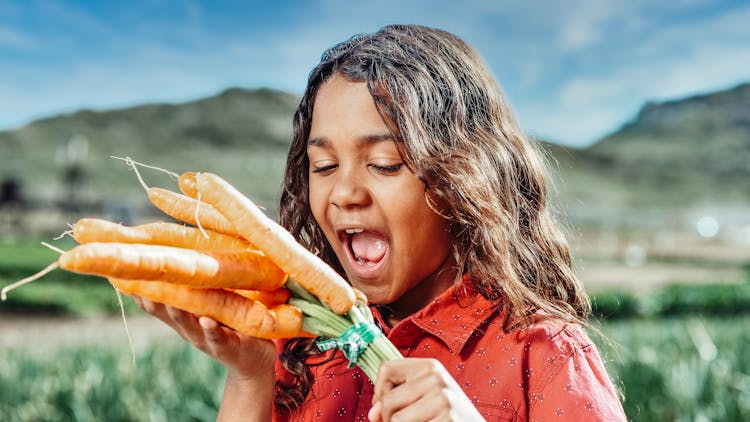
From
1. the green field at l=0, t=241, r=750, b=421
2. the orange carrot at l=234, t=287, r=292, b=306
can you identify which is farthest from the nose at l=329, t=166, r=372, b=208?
the green field at l=0, t=241, r=750, b=421

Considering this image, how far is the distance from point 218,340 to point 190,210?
1.05ft

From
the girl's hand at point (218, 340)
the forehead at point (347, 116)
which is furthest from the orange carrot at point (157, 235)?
the forehead at point (347, 116)

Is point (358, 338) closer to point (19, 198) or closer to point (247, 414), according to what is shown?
point (247, 414)

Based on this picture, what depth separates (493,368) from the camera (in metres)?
1.38

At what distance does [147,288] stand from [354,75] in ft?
2.04

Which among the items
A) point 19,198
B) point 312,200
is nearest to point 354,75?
point 312,200

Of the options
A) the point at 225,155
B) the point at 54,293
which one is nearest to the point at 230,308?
the point at 54,293

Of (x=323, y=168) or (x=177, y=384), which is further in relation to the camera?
(x=177, y=384)

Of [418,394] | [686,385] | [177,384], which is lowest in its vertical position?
[686,385]

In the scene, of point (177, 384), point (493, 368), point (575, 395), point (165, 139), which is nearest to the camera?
point (575, 395)

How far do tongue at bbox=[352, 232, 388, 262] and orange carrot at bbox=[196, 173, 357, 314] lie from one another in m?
0.13

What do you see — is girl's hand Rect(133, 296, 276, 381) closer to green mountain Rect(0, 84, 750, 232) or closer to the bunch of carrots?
the bunch of carrots

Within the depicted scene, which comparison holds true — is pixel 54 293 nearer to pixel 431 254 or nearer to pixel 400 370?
pixel 431 254

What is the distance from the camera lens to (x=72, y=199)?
28.0 m
